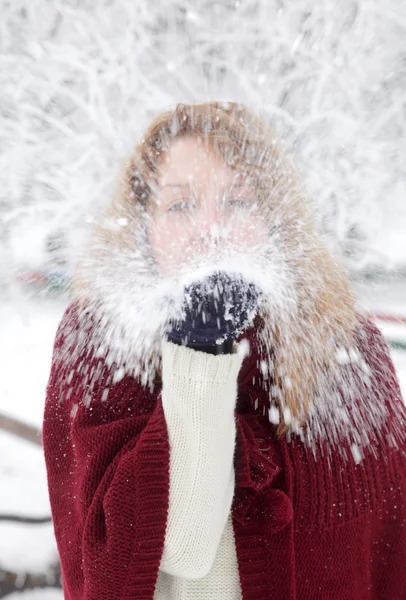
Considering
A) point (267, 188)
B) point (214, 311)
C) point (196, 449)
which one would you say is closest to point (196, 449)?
point (196, 449)

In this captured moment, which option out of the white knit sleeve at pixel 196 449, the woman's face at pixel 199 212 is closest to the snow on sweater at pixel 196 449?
the white knit sleeve at pixel 196 449

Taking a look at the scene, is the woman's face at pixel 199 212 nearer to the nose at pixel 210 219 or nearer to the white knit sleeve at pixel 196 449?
the nose at pixel 210 219

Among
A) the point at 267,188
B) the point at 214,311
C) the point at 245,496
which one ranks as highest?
the point at 267,188

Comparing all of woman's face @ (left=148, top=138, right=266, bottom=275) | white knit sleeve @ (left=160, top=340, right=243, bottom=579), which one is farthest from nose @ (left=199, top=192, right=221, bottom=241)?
white knit sleeve @ (left=160, top=340, right=243, bottom=579)

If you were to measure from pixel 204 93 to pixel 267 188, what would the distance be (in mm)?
96

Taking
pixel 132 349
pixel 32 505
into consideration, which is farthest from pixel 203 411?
pixel 32 505

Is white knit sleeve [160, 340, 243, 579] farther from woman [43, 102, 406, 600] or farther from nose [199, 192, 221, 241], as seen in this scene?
nose [199, 192, 221, 241]

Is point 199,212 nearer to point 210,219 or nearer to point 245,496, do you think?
point 210,219

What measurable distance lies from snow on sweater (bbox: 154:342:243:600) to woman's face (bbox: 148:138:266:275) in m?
0.11

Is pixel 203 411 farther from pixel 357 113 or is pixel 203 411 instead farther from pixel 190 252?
pixel 357 113

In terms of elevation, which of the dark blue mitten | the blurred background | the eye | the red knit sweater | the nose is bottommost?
the red knit sweater

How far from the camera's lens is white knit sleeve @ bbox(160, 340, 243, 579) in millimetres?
470

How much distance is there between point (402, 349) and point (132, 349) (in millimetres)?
605

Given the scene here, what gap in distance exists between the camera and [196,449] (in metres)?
0.47
